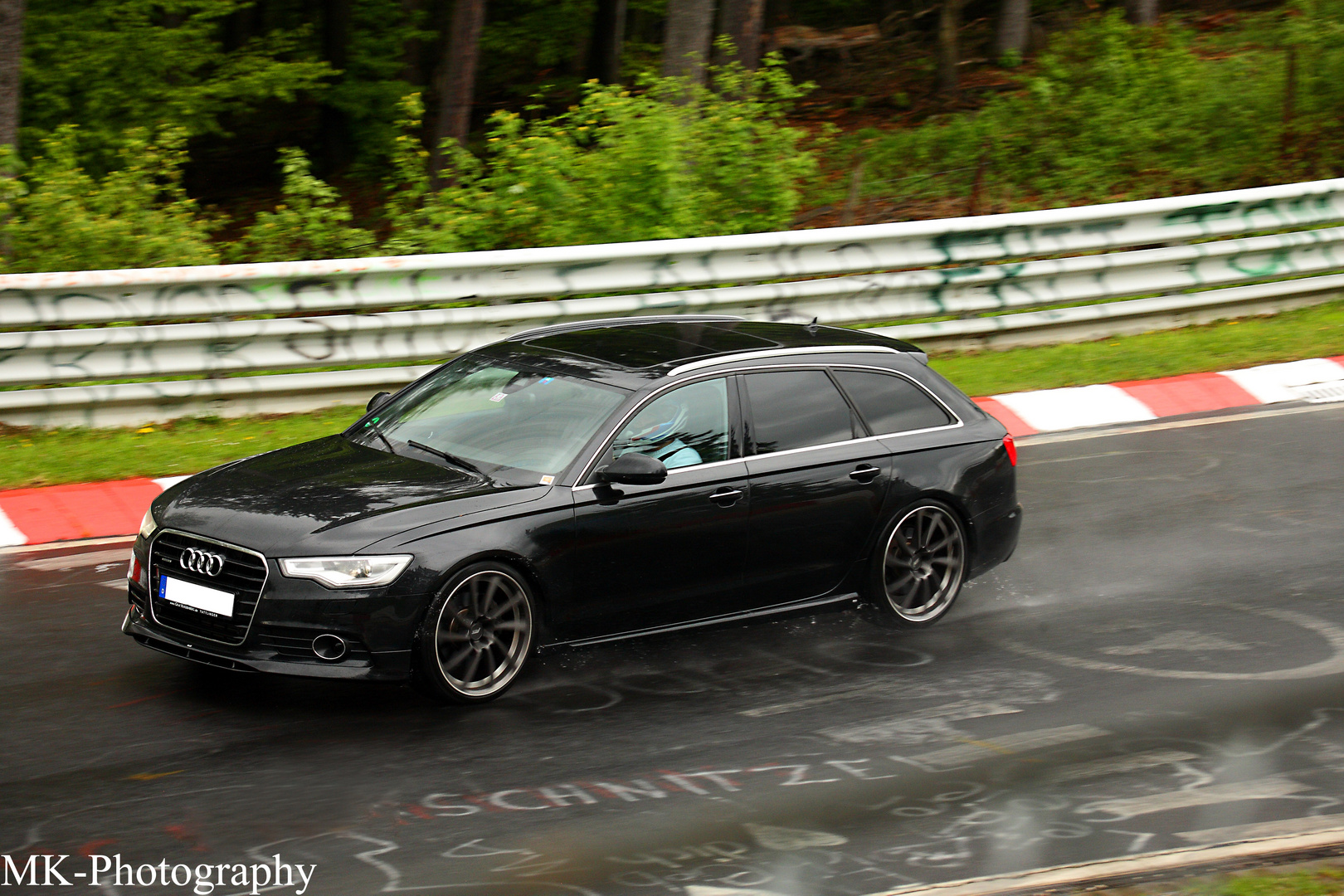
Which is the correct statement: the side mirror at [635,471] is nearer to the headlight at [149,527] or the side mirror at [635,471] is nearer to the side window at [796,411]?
the side window at [796,411]

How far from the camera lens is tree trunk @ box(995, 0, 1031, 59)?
28.0m

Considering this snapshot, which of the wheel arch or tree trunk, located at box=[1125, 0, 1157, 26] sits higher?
tree trunk, located at box=[1125, 0, 1157, 26]

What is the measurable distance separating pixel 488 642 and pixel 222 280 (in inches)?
219

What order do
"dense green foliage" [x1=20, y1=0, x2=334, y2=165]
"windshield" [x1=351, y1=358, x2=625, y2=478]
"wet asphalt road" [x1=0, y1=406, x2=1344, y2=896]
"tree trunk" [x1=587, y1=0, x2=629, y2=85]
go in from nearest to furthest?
"wet asphalt road" [x1=0, y1=406, x2=1344, y2=896] < "windshield" [x1=351, y1=358, x2=625, y2=478] < "dense green foliage" [x1=20, y1=0, x2=334, y2=165] < "tree trunk" [x1=587, y1=0, x2=629, y2=85]

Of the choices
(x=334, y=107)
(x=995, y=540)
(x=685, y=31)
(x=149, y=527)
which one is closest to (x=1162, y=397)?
(x=995, y=540)

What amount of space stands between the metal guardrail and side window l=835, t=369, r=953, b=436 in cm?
440

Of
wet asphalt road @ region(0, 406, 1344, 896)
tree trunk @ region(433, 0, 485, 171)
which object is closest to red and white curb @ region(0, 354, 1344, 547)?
wet asphalt road @ region(0, 406, 1344, 896)

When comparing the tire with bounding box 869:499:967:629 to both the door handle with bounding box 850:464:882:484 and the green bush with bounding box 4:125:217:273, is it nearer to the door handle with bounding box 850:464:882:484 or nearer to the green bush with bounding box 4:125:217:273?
→ the door handle with bounding box 850:464:882:484

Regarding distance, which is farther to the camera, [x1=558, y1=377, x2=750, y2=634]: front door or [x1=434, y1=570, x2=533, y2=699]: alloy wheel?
[x1=558, y1=377, x2=750, y2=634]: front door

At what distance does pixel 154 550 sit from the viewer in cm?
672

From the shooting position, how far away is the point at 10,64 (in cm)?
1421

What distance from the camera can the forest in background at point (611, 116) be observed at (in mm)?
13891

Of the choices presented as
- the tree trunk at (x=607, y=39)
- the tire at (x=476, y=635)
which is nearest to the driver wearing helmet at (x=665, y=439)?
the tire at (x=476, y=635)

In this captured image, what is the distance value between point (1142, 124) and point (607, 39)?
1321 centimetres
